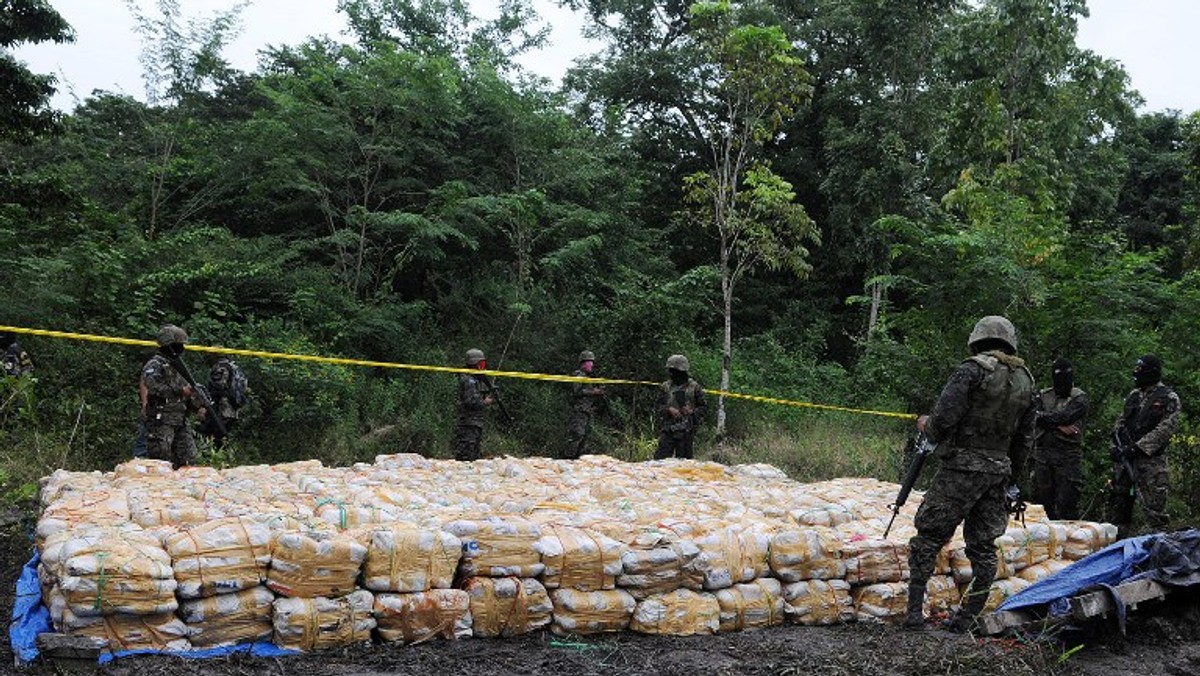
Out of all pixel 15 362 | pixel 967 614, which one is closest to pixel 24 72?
pixel 15 362

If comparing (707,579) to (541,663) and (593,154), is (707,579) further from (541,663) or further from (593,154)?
(593,154)

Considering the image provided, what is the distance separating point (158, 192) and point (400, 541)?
524 inches

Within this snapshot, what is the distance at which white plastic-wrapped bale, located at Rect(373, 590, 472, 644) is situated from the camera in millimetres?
4758

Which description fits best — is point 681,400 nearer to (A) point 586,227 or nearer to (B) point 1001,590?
(B) point 1001,590

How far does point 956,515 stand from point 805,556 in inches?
36.0

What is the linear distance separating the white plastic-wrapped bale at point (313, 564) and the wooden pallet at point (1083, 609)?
11.6ft

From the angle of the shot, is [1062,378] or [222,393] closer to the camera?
[1062,378]

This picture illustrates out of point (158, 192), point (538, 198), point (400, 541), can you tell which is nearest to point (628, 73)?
point (538, 198)

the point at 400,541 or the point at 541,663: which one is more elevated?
the point at 400,541

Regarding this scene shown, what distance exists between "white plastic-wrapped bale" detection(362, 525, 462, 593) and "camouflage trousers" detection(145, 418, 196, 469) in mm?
4485

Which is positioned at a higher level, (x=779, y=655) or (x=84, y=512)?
(x=84, y=512)

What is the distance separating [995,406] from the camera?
5633mm

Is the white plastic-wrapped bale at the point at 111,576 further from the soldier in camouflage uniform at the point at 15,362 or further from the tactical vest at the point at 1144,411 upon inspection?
the tactical vest at the point at 1144,411

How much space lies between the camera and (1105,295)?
10047mm
